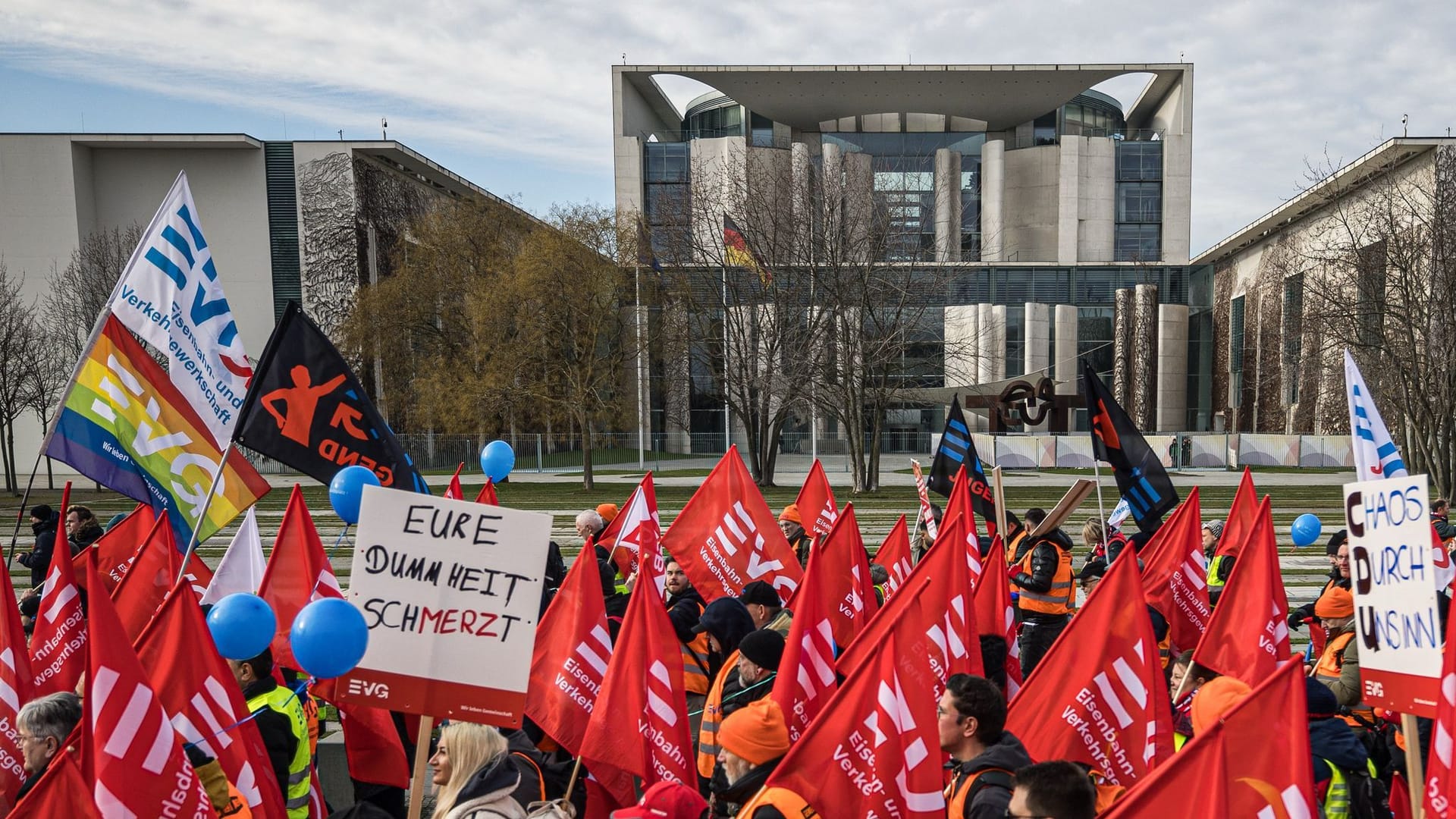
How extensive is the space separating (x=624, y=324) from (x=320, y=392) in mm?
31939

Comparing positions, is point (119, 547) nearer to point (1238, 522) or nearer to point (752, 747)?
point (752, 747)

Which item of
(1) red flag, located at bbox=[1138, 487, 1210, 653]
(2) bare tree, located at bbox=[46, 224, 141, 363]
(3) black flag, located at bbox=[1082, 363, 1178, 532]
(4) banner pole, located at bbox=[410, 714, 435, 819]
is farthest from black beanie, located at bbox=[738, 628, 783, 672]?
(2) bare tree, located at bbox=[46, 224, 141, 363]

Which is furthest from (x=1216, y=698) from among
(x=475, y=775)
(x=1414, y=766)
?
(x=475, y=775)

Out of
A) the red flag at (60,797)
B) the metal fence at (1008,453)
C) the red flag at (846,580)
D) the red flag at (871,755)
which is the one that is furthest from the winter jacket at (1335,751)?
the metal fence at (1008,453)

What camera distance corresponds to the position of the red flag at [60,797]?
10.6ft

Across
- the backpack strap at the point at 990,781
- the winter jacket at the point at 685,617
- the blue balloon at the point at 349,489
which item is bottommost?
the winter jacket at the point at 685,617

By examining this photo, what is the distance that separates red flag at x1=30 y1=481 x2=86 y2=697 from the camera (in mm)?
5977

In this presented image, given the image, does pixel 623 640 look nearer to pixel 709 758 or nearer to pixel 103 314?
pixel 709 758

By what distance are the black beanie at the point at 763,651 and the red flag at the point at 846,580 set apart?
7.46 feet

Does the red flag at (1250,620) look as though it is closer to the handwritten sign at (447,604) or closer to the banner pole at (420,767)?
the handwritten sign at (447,604)

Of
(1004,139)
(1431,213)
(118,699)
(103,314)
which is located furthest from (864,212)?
(1004,139)

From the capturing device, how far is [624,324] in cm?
3728

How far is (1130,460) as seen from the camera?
8.73 m

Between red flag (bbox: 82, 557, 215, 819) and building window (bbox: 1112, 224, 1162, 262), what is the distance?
227 feet
